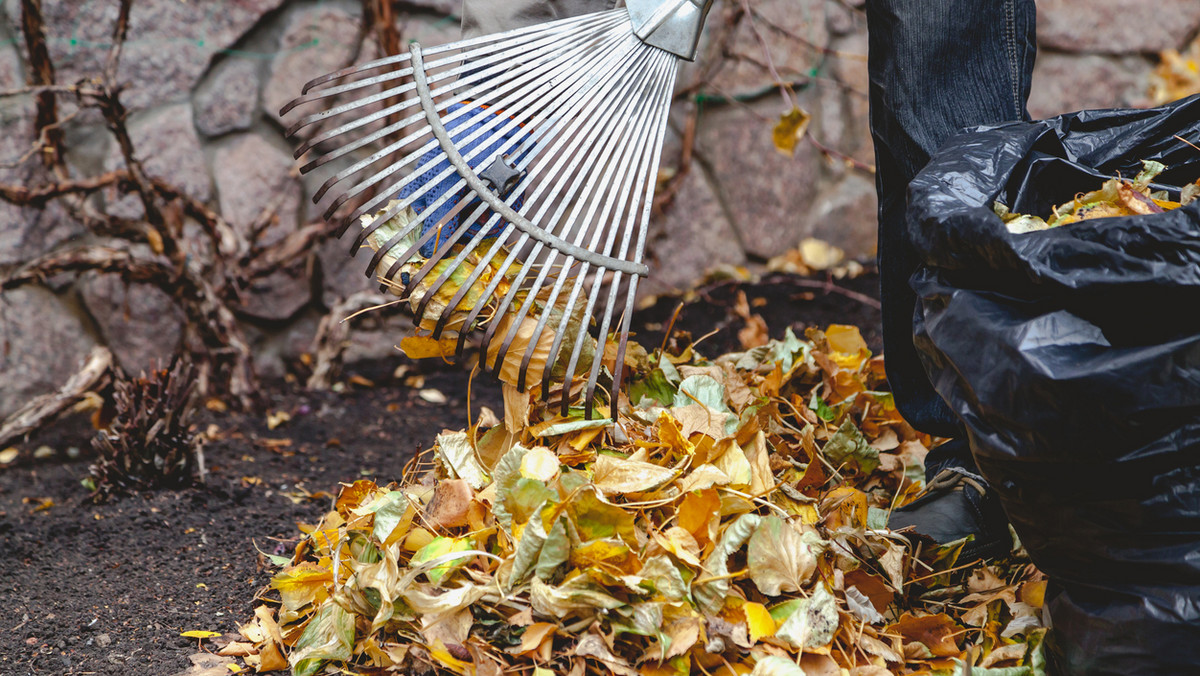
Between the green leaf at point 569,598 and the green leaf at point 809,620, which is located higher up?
the green leaf at point 569,598

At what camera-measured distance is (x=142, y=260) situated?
1807 mm

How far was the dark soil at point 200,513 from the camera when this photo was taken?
110 centimetres

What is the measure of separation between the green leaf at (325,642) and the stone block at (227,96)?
58.1 inches

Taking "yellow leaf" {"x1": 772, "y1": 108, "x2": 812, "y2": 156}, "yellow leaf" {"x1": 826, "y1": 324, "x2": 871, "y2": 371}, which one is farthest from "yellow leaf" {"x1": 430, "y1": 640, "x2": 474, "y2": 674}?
"yellow leaf" {"x1": 772, "y1": 108, "x2": 812, "y2": 156}

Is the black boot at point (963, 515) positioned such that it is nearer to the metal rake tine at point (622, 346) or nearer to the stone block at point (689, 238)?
the metal rake tine at point (622, 346)

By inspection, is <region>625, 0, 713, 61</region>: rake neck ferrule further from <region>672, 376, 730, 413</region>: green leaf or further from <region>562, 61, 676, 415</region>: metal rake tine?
<region>672, 376, 730, 413</region>: green leaf

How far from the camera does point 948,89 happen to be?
1162 mm

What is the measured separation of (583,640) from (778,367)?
665mm

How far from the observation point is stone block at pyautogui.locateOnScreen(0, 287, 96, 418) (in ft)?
6.29

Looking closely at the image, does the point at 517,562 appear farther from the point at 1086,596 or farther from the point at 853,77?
the point at 853,77

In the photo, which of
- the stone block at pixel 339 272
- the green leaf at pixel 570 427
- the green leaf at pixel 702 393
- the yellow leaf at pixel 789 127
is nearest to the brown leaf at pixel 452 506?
the green leaf at pixel 570 427

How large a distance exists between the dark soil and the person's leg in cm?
76

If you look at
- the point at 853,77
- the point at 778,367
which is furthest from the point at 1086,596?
the point at 853,77

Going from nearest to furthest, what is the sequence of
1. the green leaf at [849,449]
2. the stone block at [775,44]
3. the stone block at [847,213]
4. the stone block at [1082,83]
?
the green leaf at [849,449]
the stone block at [775,44]
the stone block at [847,213]
the stone block at [1082,83]
